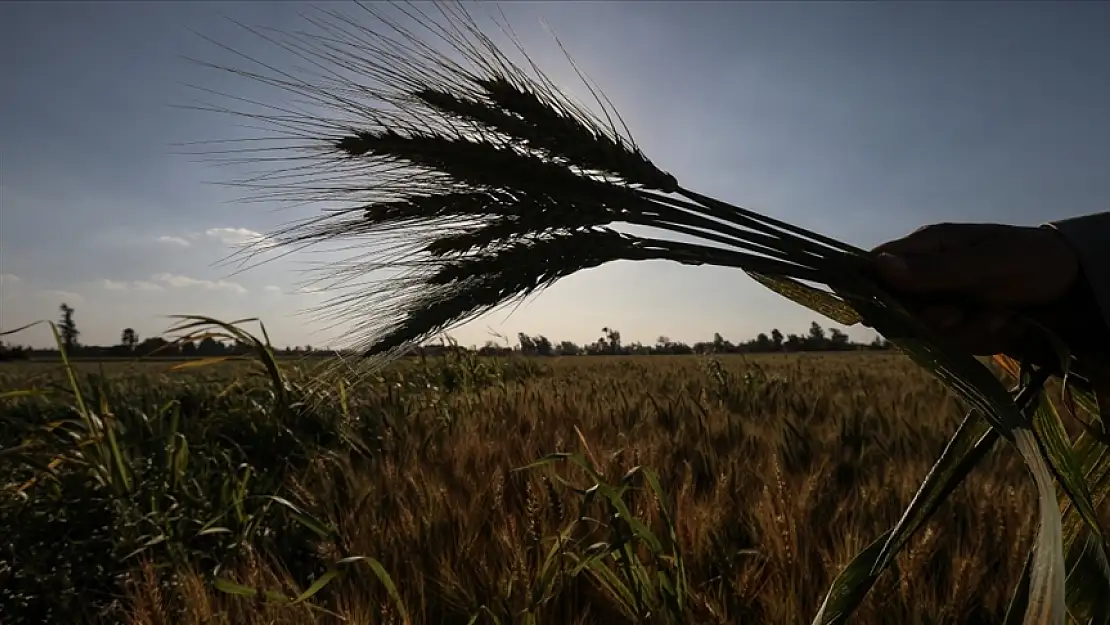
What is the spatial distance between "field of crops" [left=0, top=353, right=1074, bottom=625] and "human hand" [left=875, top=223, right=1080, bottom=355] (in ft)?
1.82

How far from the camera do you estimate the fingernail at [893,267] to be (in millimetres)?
845

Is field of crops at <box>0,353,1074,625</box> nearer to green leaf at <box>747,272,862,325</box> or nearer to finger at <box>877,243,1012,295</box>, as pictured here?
green leaf at <box>747,272,862,325</box>

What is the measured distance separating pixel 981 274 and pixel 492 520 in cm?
117

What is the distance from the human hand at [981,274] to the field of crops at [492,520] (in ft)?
1.82

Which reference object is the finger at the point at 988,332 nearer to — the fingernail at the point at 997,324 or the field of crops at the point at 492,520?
the fingernail at the point at 997,324

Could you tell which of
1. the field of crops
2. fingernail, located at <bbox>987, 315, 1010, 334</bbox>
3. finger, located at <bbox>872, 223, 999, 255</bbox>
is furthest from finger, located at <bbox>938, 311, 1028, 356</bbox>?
the field of crops

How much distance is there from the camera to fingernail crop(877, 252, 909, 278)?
845 mm

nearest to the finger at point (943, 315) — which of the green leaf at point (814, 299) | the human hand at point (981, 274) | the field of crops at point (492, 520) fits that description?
the human hand at point (981, 274)

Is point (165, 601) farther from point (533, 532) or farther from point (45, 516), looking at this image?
point (533, 532)

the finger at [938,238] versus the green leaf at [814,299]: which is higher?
the finger at [938,238]

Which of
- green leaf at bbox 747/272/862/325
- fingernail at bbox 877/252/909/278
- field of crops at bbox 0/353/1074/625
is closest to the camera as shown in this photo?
fingernail at bbox 877/252/909/278

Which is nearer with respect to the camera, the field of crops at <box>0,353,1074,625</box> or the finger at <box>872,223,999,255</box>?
the finger at <box>872,223,999,255</box>

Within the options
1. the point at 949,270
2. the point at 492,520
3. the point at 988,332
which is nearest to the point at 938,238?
the point at 949,270

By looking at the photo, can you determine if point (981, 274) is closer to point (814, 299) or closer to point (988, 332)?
point (988, 332)
